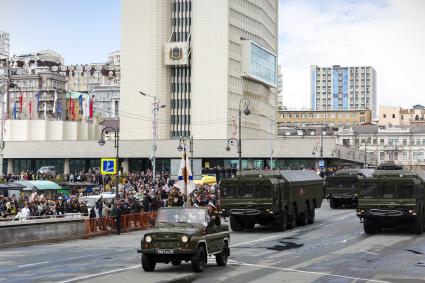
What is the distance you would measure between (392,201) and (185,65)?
372ft

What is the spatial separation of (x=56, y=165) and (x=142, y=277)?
362 ft

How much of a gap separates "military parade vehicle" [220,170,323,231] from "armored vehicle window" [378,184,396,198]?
5077 millimetres

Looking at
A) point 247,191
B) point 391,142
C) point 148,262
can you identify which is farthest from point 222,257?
point 391,142

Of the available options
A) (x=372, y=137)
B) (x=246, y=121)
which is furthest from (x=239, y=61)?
(x=372, y=137)

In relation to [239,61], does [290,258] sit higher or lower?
lower

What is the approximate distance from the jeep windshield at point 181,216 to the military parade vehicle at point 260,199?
15696 millimetres

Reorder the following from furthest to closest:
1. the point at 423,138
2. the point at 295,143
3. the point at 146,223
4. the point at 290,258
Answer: the point at 423,138 < the point at 295,143 < the point at 146,223 < the point at 290,258

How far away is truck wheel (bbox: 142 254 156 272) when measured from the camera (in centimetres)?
2173

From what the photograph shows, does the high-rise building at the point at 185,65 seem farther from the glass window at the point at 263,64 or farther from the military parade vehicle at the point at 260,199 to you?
the military parade vehicle at the point at 260,199

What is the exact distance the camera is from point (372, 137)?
19088 cm

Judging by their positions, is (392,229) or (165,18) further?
(165,18)

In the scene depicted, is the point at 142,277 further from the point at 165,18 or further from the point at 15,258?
the point at 165,18

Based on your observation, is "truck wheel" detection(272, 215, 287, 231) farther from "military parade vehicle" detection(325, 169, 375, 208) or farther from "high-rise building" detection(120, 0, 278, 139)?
"high-rise building" detection(120, 0, 278, 139)

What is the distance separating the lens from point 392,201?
120 feet
